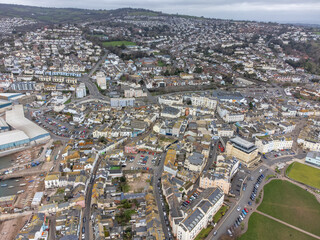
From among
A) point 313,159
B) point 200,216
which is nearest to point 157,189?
point 200,216

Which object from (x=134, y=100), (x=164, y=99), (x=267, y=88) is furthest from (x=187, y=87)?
(x=267, y=88)

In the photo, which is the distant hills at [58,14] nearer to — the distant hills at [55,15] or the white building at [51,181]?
the distant hills at [55,15]

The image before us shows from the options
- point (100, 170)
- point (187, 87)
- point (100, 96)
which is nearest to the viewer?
point (100, 170)

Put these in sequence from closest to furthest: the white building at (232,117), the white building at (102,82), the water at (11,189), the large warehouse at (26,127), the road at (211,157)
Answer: the water at (11,189)
the road at (211,157)
the large warehouse at (26,127)
the white building at (232,117)
the white building at (102,82)

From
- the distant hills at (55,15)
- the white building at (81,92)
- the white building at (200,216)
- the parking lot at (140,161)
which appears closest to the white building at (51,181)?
the parking lot at (140,161)

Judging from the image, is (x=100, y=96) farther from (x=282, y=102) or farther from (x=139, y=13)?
(x=139, y=13)

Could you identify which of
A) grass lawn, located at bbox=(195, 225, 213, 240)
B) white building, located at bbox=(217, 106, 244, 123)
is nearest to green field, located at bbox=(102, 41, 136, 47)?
white building, located at bbox=(217, 106, 244, 123)
